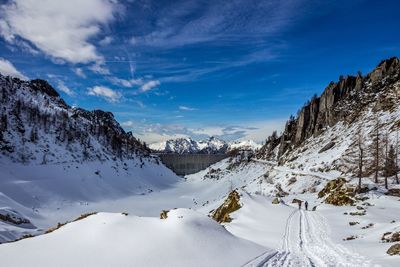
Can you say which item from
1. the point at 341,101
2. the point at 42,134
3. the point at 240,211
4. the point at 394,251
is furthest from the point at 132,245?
the point at 341,101

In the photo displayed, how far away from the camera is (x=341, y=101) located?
11906 centimetres

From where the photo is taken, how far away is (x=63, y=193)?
67.8 m

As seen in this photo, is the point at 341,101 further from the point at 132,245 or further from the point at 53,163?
the point at 132,245

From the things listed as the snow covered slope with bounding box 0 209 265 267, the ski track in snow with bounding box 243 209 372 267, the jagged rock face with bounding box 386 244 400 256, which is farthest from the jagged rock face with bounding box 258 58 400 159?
the snow covered slope with bounding box 0 209 265 267

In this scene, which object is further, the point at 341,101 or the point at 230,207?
the point at 341,101

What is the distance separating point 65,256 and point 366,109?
99.4 meters

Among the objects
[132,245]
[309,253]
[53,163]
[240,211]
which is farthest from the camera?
[53,163]

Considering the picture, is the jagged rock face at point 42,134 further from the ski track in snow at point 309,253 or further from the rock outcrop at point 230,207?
the ski track in snow at point 309,253

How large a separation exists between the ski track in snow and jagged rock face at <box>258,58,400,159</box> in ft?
265

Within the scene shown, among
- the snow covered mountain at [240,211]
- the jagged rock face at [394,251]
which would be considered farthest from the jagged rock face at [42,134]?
the jagged rock face at [394,251]

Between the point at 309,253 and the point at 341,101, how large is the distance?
11285cm

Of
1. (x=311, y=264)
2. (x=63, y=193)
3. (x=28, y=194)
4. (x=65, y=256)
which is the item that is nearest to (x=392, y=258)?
(x=311, y=264)

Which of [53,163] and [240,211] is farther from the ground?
[53,163]

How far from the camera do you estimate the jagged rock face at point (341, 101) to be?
10604 cm
